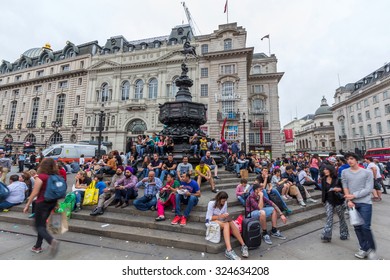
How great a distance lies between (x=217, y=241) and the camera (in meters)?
3.99

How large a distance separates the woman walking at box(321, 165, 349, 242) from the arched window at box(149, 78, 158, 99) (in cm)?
3440

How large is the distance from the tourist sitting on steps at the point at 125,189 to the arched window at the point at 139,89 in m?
32.9

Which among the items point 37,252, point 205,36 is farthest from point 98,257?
point 205,36

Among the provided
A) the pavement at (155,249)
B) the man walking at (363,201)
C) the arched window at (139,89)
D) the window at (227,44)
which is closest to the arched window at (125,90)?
the arched window at (139,89)

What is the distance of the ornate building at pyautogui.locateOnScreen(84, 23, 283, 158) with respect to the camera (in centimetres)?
3256

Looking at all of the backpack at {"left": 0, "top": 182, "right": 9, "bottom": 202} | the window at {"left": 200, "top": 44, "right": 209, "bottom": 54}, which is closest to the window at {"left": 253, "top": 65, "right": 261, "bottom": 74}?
the window at {"left": 200, "top": 44, "right": 209, "bottom": 54}

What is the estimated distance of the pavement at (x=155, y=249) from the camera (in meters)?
3.73

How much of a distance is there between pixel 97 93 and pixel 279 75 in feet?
121

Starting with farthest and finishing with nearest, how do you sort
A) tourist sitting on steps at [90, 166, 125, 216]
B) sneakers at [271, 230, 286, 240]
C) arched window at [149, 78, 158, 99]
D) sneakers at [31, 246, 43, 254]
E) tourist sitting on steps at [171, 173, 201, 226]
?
arched window at [149, 78, 158, 99] < tourist sitting on steps at [90, 166, 125, 216] < tourist sitting on steps at [171, 173, 201, 226] < sneakers at [271, 230, 286, 240] < sneakers at [31, 246, 43, 254]

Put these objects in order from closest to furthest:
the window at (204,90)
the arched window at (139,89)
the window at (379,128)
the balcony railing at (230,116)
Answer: the balcony railing at (230,116) < the window at (204,90) < the arched window at (139,89) < the window at (379,128)

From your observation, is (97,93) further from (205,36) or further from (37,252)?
(37,252)

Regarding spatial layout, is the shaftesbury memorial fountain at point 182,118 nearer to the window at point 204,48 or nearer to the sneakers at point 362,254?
the sneakers at point 362,254

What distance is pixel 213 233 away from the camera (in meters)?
4.07

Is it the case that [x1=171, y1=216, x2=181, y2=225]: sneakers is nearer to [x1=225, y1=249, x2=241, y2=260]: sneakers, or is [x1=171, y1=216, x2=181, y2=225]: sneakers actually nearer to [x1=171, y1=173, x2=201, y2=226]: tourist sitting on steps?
[x1=171, y1=173, x2=201, y2=226]: tourist sitting on steps
